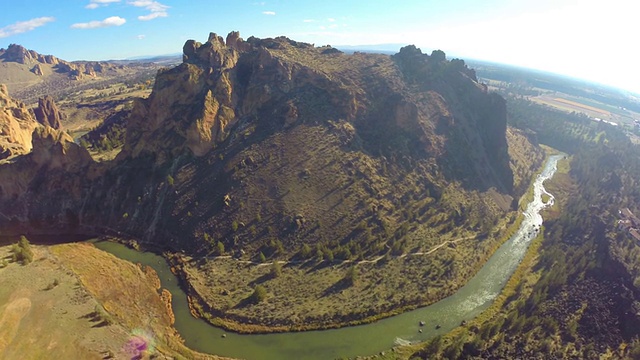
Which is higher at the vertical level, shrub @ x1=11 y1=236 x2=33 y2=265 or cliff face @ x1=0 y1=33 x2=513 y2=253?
cliff face @ x1=0 y1=33 x2=513 y2=253

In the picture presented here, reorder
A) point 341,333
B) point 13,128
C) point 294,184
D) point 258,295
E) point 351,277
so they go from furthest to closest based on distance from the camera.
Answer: point 13,128, point 294,184, point 351,277, point 258,295, point 341,333

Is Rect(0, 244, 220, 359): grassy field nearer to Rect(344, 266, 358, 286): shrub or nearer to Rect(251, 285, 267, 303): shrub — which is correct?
Rect(251, 285, 267, 303): shrub

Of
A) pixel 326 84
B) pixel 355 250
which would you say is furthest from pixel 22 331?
pixel 326 84

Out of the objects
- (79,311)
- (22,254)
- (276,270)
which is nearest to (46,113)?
(22,254)

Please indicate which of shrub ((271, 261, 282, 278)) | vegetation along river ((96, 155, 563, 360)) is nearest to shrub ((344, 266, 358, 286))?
vegetation along river ((96, 155, 563, 360))

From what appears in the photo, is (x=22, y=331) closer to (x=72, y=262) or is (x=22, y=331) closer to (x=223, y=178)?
(x=72, y=262)

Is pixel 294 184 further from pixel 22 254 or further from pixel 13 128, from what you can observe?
pixel 13 128
